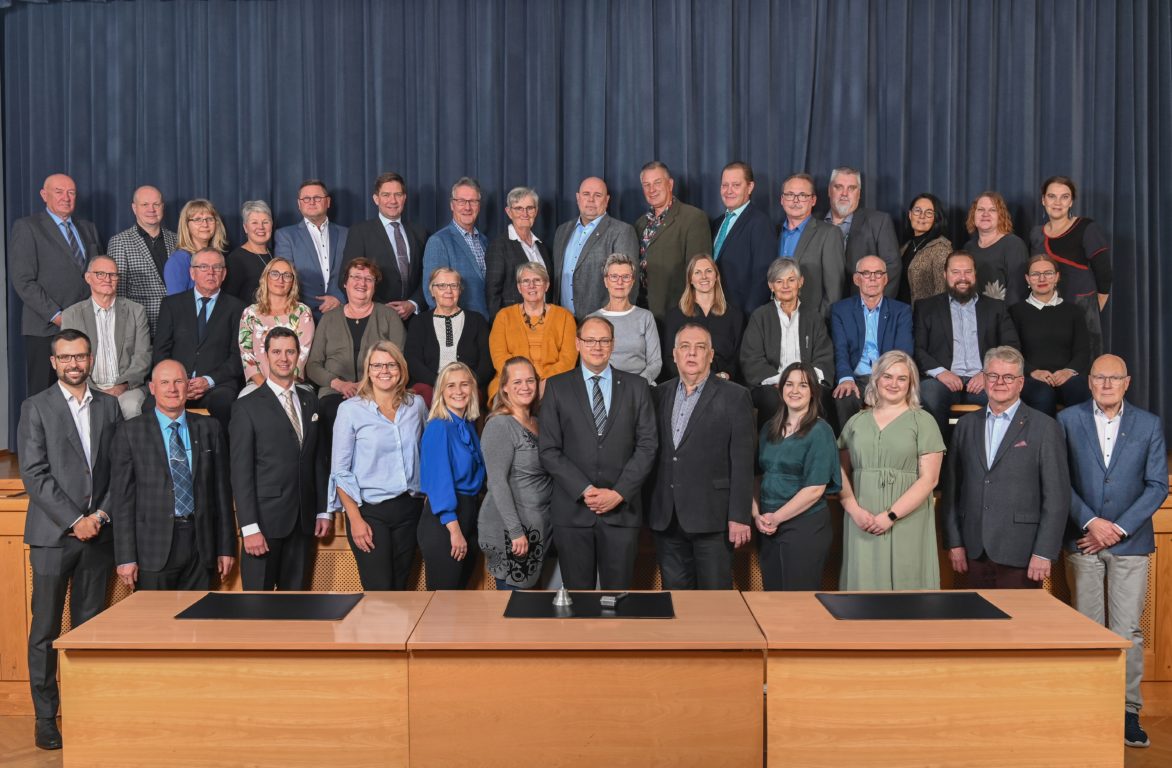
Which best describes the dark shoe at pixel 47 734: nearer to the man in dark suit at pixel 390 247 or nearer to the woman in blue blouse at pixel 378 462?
the woman in blue blouse at pixel 378 462

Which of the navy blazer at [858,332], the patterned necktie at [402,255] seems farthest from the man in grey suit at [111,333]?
the navy blazer at [858,332]

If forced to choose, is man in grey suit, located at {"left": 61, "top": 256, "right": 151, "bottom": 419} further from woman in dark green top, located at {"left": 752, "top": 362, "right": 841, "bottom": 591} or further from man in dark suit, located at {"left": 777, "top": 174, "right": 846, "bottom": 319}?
man in dark suit, located at {"left": 777, "top": 174, "right": 846, "bottom": 319}

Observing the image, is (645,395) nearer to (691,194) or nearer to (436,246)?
(436,246)

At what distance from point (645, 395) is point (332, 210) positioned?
3.48 meters

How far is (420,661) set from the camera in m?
2.88

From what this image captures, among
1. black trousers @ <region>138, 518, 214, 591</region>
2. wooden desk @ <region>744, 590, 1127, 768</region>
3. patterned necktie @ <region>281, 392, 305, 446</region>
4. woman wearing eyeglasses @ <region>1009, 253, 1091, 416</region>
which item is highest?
woman wearing eyeglasses @ <region>1009, 253, 1091, 416</region>

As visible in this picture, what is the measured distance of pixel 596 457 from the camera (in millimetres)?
3982

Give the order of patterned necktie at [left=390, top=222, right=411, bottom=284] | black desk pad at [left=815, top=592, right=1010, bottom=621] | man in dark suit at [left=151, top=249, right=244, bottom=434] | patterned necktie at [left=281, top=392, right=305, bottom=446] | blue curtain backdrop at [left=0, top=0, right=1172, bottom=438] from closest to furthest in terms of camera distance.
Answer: black desk pad at [left=815, top=592, right=1010, bottom=621] → patterned necktie at [left=281, top=392, right=305, bottom=446] → man in dark suit at [left=151, top=249, right=244, bottom=434] → patterned necktie at [left=390, top=222, right=411, bottom=284] → blue curtain backdrop at [left=0, top=0, right=1172, bottom=438]

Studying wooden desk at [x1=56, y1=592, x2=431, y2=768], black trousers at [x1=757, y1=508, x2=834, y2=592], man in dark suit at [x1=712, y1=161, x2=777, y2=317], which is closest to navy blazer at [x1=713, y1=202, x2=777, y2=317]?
man in dark suit at [x1=712, y1=161, x2=777, y2=317]

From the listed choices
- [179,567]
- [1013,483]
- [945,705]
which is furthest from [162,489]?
[1013,483]

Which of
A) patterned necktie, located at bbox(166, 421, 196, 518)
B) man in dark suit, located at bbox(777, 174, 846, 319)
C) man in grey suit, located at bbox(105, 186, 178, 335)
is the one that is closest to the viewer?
patterned necktie, located at bbox(166, 421, 196, 518)

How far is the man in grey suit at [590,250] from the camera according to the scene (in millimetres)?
5273

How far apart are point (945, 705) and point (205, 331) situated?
3.76 meters

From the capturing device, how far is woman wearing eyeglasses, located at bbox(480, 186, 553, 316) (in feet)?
17.3
